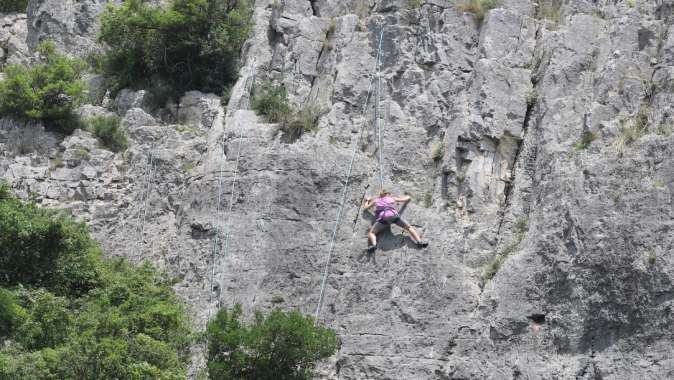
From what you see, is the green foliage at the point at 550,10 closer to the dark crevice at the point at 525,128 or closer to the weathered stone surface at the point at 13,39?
the dark crevice at the point at 525,128

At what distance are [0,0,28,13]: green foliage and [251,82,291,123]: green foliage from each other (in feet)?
30.8

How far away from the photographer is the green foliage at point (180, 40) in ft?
82.6

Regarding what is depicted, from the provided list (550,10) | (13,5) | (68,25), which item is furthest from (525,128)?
(13,5)

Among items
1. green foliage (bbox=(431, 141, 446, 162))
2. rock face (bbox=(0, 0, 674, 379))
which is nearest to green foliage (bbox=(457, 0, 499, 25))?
rock face (bbox=(0, 0, 674, 379))

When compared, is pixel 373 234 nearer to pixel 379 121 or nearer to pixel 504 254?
pixel 504 254

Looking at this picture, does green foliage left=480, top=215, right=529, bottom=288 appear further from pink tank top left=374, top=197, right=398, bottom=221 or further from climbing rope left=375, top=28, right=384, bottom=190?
climbing rope left=375, top=28, right=384, bottom=190

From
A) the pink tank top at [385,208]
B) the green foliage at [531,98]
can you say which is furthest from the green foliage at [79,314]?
the green foliage at [531,98]

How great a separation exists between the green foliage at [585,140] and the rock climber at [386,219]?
3.10 metres

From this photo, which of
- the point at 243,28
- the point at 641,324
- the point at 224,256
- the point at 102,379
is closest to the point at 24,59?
the point at 243,28

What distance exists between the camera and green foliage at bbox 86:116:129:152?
24.4 metres

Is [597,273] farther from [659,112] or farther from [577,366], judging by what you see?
[659,112]

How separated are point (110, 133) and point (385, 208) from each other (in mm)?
6955

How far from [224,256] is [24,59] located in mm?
9281

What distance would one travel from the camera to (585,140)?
20.3 m
